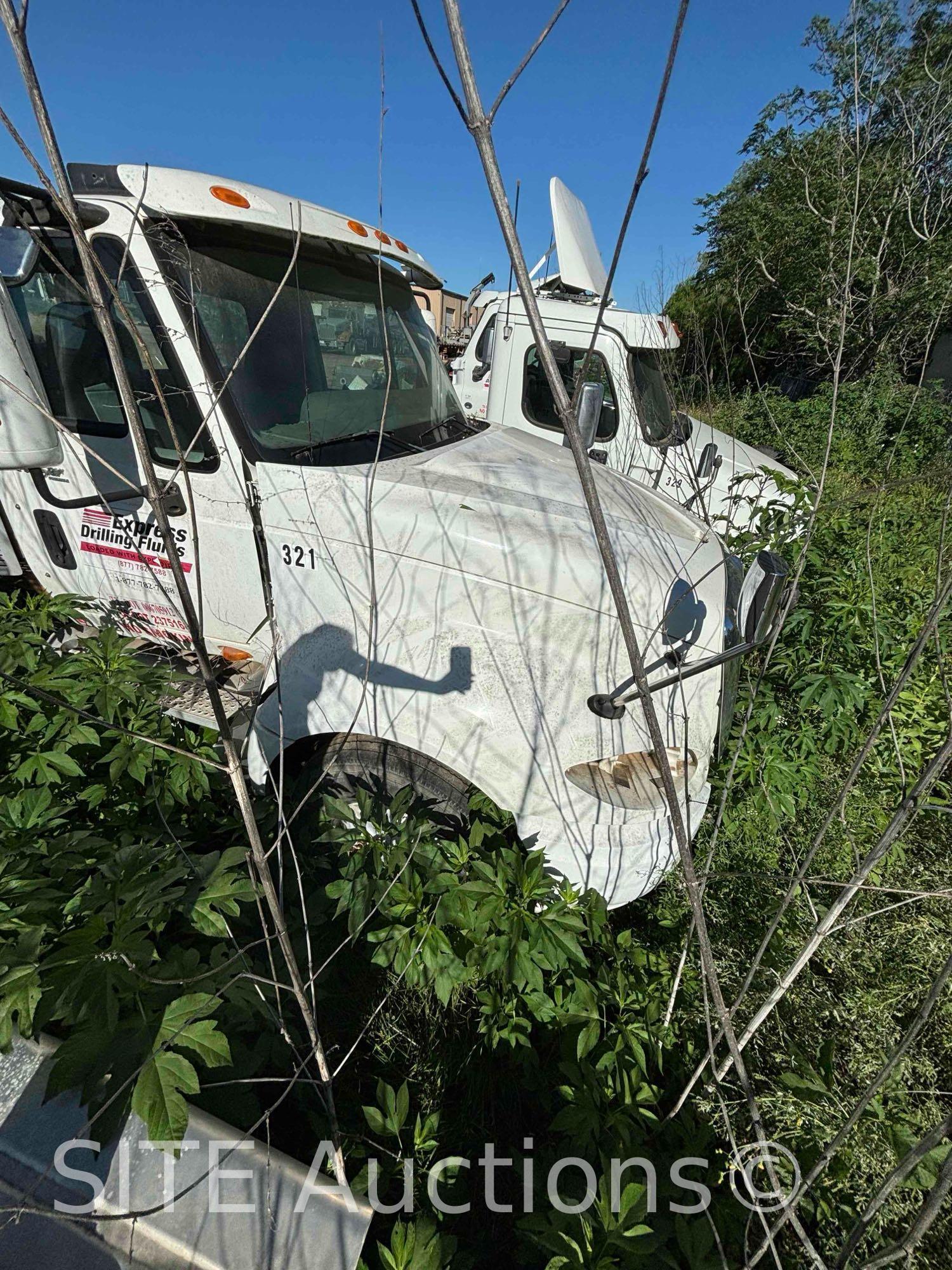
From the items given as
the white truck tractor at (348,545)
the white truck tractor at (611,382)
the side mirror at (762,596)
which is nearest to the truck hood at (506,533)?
the white truck tractor at (348,545)

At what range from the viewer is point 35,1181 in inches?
46.0

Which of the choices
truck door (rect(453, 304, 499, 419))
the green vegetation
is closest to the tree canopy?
the green vegetation

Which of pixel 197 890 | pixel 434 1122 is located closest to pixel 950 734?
pixel 434 1122

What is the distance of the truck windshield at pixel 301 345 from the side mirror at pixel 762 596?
128 cm

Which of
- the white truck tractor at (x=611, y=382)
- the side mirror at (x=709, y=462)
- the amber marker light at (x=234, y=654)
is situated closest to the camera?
the amber marker light at (x=234, y=654)

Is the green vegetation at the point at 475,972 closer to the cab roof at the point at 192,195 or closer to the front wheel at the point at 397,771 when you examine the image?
the front wheel at the point at 397,771

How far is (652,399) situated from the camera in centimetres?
538

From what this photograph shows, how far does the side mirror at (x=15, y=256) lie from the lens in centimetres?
200

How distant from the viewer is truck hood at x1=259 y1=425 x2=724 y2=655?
6.42 feet

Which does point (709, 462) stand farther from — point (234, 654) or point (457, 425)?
point (234, 654)

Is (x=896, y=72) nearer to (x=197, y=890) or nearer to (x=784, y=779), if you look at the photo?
(x=784, y=779)

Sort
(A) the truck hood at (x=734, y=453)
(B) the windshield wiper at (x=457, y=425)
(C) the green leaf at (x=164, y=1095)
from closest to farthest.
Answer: (C) the green leaf at (x=164, y=1095), (B) the windshield wiper at (x=457, y=425), (A) the truck hood at (x=734, y=453)

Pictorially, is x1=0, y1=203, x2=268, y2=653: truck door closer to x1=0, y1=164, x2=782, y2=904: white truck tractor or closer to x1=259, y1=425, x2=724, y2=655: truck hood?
x1=0, y1=164, x2=782, y2=904: white truck tractor

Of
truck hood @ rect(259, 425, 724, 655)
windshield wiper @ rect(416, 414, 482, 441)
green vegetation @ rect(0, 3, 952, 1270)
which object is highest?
windshield wiper @ rect(416, 414, 482, 441)
